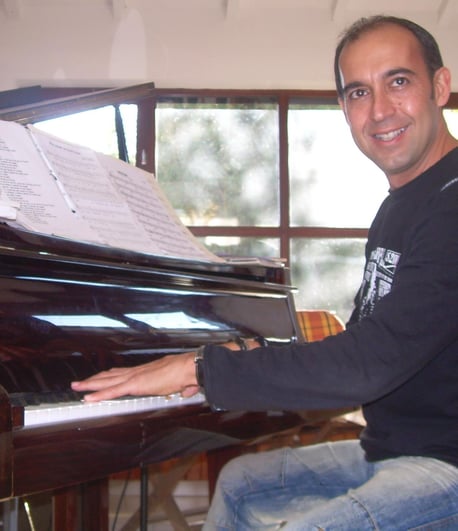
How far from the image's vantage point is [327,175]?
5258mm

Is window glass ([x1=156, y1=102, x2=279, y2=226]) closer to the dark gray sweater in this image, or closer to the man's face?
the man's face

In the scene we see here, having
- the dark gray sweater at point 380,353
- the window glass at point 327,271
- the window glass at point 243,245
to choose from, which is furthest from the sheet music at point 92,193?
the window glass at point 327,271

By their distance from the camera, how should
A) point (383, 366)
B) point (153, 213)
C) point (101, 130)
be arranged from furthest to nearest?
point (101, 130) → point (153, 213) → point (383, 366)

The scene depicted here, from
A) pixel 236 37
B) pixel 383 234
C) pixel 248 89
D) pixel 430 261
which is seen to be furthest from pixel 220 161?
pixel 430 261

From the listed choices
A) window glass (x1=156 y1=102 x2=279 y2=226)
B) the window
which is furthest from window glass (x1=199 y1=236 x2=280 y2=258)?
window glass (x1=156 y1=102 x2=279 y2=226)

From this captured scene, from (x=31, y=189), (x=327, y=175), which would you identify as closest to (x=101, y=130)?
(x=327, y=175)

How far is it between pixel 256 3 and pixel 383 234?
13.5ft

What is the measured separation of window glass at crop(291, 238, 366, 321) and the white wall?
110 centimetres

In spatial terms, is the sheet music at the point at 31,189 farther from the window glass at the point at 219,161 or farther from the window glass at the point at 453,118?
the window glass at the point at 453,118

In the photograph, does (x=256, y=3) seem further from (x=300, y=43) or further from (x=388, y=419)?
(x=388, y=419)

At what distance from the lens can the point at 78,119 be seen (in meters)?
5.00

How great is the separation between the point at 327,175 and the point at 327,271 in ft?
2.21

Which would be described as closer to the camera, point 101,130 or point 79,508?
point 79,508

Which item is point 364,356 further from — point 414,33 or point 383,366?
point 414,33
